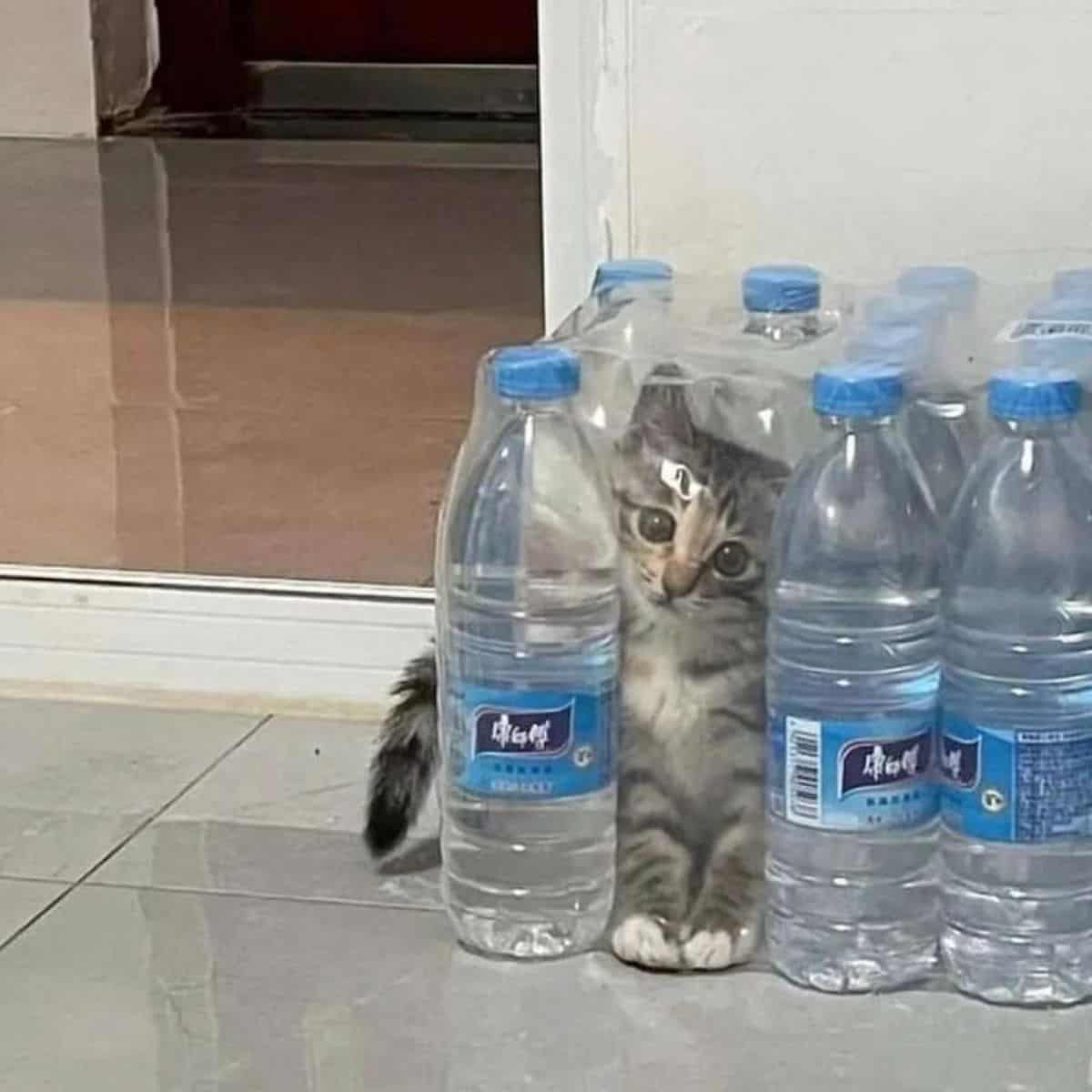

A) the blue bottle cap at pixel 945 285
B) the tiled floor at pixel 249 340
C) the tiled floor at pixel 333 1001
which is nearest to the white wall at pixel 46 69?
the tiled floor at pixel 249 340

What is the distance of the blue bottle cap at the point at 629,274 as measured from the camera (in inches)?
63.4

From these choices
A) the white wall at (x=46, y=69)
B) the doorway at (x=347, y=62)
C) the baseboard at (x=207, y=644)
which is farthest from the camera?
the doorway at (x=347, y=62)

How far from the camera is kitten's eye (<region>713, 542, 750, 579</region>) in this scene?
1.42 metres

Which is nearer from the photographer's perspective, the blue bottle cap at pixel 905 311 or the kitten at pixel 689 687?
the kitten at pixel 689 687

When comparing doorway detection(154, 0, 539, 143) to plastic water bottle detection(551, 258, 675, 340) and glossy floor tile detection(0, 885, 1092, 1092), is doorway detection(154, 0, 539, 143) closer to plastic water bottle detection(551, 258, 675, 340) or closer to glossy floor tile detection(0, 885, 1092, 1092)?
plastic water bottle detection(551, 258, 675, 340)

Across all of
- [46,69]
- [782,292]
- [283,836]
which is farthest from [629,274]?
[46,69]

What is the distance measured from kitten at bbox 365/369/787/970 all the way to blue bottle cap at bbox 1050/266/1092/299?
11.2 inches

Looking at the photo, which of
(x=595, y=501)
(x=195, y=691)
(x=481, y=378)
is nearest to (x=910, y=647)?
(x=595, y=501)

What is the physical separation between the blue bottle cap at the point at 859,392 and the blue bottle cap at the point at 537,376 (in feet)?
0.49

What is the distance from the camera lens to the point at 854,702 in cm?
140

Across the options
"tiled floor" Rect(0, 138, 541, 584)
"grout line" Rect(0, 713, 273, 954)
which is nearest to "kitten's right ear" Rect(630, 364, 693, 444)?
"grout line" Rect(0, 713, 273, 954)

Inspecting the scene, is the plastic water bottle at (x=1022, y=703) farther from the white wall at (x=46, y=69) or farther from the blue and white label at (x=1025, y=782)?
the white wall at (x=46, y=69)

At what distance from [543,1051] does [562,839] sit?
6.3 inches

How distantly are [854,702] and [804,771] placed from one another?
0.06 meters
